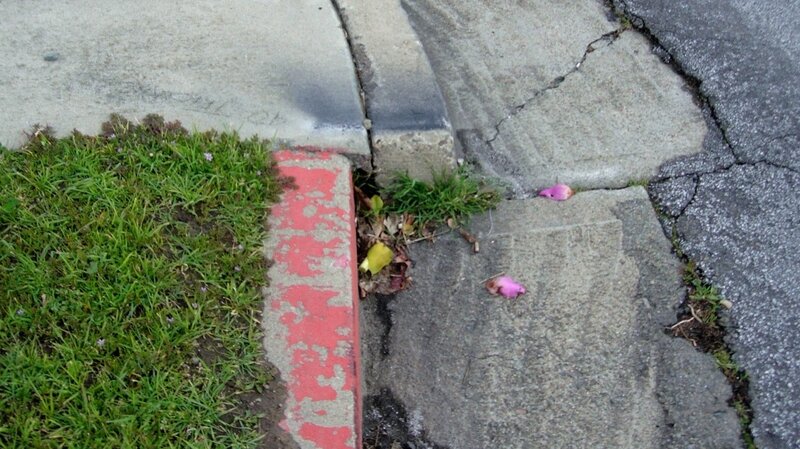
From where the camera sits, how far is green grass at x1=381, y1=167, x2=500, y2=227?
250 cm

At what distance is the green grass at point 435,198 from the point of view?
250 cm

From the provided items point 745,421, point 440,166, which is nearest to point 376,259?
point 440,166

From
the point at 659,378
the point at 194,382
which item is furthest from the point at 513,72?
the point at 194,382

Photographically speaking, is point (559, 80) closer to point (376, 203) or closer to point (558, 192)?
point (558, 192)

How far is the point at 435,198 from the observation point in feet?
8.23

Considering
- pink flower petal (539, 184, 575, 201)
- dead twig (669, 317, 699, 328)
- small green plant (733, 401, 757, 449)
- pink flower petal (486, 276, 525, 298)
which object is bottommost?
small green plant (733, 401, 757, 449)

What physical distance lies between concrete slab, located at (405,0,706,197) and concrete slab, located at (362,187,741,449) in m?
0.21

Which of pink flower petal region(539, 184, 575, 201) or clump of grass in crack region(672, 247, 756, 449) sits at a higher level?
pink flower petal region(539, 184, 575, 201)

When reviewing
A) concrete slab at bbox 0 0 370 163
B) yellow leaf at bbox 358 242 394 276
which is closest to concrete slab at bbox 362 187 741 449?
yellow leaf at bbox 358 242 394 276

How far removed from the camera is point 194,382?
1928mm

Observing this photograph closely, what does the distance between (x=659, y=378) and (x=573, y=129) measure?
1.03m

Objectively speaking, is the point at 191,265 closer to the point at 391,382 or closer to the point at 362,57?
the point at 391,382

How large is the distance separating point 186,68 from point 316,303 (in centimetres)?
102

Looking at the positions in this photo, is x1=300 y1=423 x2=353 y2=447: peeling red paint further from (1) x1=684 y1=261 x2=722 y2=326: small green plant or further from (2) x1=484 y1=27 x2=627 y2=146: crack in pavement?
(2) x1=484 y1=27 x2=627 y2=146: crack in pavement
